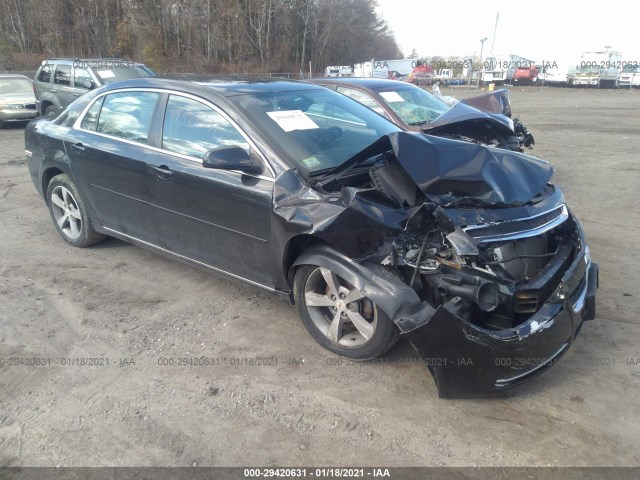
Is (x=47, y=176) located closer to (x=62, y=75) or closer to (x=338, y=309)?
(x=338, y=309)

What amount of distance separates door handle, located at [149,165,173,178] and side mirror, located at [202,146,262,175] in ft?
2.18

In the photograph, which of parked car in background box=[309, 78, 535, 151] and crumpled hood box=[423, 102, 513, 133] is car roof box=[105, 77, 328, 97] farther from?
parked car in background box=[309, 78, 535, 151]

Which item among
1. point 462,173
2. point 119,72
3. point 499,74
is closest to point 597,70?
point 499,74

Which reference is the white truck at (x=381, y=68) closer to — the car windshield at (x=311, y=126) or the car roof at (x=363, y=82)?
the car roof at (x=363, y=82)

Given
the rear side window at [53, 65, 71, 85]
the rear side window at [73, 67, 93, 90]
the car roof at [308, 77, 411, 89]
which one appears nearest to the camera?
the car roof at [308, 77, 411, 89]

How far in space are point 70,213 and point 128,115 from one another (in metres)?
1.41

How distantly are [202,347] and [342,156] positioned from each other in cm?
170

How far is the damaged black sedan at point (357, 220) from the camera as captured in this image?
282cm

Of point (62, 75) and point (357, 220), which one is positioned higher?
point (62, 75)

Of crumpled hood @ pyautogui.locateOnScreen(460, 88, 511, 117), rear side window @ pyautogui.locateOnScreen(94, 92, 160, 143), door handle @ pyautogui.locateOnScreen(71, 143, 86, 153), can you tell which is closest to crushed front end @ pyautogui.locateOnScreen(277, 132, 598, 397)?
rear side window @ pyautogui.locateOnScreen(94, 92, 160, 143)

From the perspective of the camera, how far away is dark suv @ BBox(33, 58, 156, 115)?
481 inches

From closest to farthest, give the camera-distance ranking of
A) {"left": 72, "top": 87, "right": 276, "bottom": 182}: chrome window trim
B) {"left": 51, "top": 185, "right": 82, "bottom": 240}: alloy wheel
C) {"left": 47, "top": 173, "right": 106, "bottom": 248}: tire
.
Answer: {"left": 72, "top": 87, "right": 276, "bottom": 182}: chrome window trim
{"left": 47, "top": 173, "right": 106, "bottom": 248}: tire
{"left": 51, "top": 185, "right": 82, "bottom": 240}: alloy wheel

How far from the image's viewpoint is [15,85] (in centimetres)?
1487

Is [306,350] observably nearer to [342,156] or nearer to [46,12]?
[342,156]
